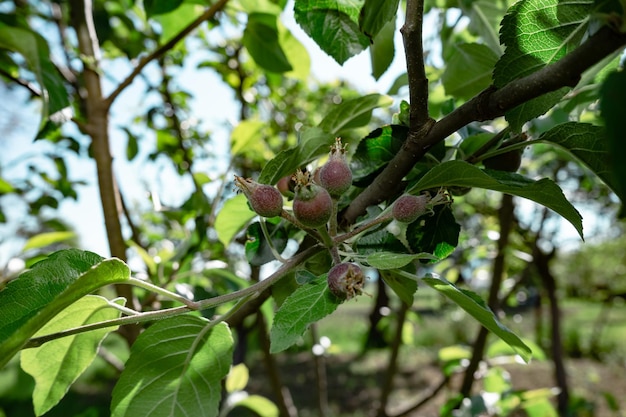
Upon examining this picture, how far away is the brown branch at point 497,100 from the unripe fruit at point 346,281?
13 cm

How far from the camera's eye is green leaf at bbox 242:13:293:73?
1.10m

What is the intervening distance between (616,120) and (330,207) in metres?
0.32

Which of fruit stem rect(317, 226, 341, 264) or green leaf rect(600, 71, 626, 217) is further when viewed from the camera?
fruit stem rect(317, 226, 341, 264)

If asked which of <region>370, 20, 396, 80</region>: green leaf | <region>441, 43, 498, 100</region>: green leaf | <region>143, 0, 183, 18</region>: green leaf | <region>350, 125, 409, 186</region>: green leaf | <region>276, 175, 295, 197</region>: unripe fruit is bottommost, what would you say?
<region>276, 175, 295, 197</region>: unripe fruit

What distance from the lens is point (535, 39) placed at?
1.61 feet

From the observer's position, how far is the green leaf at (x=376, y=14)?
0.56 meters

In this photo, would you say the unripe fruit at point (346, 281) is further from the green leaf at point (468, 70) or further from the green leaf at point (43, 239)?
the green leaf at point (43, 239)

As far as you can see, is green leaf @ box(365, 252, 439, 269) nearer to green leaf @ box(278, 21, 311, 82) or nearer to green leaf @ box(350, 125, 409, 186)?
green leaf @ box(350, 125, 409, 186)

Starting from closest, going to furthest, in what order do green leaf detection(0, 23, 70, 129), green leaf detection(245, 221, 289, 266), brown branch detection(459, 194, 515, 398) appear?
green leaf detection(245, 221, 289, 266), green leaf detection(0, 23, 70, 129), brown branch detection(459, 194, 515, 398)

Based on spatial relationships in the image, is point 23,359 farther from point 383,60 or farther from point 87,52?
point 87,52

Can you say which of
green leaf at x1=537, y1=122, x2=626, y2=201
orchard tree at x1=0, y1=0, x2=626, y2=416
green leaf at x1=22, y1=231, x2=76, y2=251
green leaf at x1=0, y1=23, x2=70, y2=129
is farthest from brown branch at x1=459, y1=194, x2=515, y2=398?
green leaf at x1=22, y1=231, x2=76, y2=251

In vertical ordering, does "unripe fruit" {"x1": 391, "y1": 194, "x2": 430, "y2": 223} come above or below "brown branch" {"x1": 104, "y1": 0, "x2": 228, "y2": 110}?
below

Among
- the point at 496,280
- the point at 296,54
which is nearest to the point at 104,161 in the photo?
the point at 296,54

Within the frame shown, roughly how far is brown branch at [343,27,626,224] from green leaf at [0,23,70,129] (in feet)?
2.00
